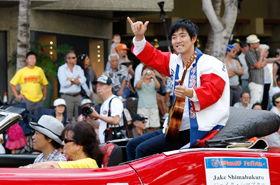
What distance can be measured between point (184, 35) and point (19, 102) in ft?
19.5

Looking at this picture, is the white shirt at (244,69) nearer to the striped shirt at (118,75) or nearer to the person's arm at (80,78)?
the striped shirt at (118,75)

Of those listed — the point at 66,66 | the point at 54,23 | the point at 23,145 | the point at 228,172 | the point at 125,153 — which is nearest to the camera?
the point at 228,172

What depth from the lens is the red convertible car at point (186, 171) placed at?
248cm

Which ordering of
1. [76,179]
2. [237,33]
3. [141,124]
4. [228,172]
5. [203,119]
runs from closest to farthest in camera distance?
[76,179], [228,172], [203,119], [141,124], [237,33]

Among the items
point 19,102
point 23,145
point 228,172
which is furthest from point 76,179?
point 19,102

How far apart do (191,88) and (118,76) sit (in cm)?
674

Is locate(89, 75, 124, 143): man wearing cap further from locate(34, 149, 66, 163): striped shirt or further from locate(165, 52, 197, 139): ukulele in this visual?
locate(165, 52, 197, 139): ukulele

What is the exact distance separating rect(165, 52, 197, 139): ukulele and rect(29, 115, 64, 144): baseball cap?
1304 millimetres

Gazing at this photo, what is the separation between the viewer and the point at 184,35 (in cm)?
328

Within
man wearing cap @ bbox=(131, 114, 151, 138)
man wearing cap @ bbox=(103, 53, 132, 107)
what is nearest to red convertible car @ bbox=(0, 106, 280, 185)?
man wearing cap @ bbox=(131, 114, 151, 138)

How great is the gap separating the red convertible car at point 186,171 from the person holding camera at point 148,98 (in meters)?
6.52

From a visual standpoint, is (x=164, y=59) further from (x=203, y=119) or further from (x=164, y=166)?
(x=164, y=166)

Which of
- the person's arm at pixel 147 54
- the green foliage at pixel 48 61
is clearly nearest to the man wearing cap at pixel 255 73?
the green foliage at pixel 48 61

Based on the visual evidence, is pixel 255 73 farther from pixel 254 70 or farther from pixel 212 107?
pixel 212 107
